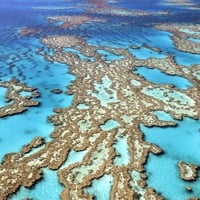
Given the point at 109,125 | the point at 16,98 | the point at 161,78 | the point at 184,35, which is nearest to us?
the point at 109,125

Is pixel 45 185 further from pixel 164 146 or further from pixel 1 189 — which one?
pixel 164 146

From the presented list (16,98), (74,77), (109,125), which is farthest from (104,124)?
(74,77)

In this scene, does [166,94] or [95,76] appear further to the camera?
[95,76]

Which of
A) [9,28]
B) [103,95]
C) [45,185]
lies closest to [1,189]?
[45,185]

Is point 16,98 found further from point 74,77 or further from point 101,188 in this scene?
point 101,188

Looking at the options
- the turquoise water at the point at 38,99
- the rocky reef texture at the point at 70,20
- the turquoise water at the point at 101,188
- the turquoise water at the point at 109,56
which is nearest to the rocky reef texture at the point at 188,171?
the turquoise water at the point at 101,188

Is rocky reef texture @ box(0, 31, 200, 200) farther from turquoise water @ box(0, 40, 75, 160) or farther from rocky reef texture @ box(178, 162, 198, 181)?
rocky reef texture @ box(178, 162, 198, 181)
